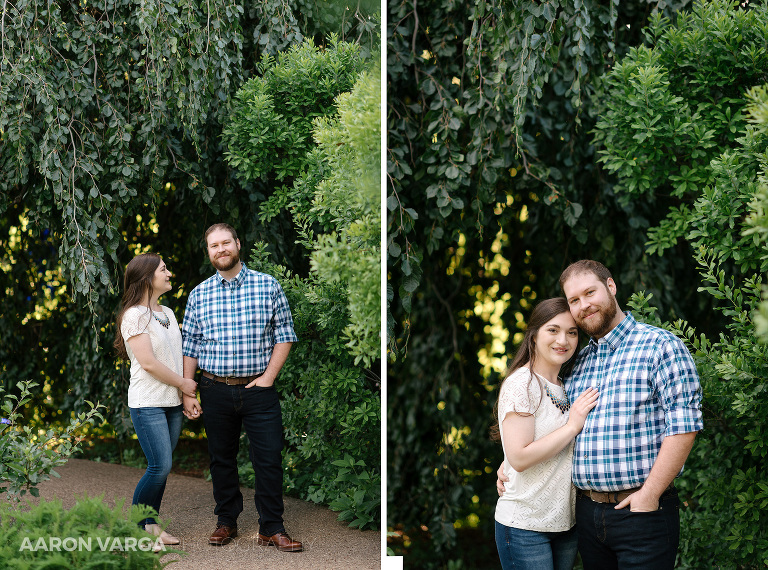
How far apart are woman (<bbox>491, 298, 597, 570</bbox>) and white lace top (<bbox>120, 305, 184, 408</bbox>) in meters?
1.46

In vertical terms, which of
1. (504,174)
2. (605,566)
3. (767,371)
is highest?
(504,174)

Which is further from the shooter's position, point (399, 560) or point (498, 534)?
point (399, 560)

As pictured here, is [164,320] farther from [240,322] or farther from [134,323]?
[240,322]

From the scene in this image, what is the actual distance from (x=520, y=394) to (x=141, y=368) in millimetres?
1591

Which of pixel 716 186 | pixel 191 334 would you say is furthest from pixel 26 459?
pixel 716 186

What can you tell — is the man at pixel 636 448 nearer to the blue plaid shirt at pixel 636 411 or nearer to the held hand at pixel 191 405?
the blue plaid shirt at pixel 636 411

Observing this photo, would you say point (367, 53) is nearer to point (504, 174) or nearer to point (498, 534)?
point (504, 174)

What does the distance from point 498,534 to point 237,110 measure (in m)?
2.22

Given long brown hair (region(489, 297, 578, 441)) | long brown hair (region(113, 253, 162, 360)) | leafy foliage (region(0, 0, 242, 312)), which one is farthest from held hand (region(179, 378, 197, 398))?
long brown hair (region(489, 297, 578, 441))

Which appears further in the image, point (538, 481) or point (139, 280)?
point (139, 280)

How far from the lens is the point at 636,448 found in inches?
69.4

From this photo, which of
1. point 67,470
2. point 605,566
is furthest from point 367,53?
point 67,470

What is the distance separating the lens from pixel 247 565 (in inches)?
99.0

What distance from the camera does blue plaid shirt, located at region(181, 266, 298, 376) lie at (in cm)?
271
